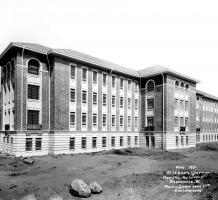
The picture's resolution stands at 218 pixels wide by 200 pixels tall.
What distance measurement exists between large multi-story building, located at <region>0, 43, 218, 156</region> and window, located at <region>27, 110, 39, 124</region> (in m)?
0.11

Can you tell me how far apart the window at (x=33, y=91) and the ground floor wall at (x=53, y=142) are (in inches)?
178

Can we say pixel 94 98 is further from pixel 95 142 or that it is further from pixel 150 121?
pixel 150 121

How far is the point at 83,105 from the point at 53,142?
6.93m

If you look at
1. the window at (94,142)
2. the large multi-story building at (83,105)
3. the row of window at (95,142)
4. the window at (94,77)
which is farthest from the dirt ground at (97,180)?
the window at (94,77)

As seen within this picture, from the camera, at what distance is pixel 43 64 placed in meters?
27.8

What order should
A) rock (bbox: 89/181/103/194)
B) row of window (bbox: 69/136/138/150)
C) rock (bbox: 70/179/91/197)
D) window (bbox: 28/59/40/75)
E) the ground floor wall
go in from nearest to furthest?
rock (bbox: 70/179/91/197) → rock (bbox: 89/181/103/194) → the ground floor wall → window (bbox: 28/59/40/75) → row of window (bbox: 69/136/138/150)

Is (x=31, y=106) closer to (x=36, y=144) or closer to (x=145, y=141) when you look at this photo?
(x=36, y=144)

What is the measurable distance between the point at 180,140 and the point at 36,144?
81.8 ft

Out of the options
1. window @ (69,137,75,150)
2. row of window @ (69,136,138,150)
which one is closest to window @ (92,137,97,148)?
row of window @ (69,136,138,150)

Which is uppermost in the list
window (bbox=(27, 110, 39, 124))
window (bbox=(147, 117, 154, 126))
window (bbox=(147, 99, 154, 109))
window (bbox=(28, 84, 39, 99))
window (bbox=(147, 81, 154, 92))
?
window (bbox=(147, 81, 154, 92))

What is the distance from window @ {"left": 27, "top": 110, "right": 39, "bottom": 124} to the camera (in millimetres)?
25891

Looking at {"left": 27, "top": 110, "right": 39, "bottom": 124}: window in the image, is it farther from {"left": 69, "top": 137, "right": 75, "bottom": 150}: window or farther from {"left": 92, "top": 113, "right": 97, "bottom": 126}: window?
{"left": 92, "top": 113, "right": 97, "bottom": 126}: window

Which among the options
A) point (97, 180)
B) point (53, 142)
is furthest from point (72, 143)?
point (97, 180)

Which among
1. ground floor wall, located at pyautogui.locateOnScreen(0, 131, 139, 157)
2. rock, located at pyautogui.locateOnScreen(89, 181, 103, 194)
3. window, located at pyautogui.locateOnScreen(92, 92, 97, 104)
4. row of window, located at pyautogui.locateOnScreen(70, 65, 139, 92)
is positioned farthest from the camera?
window, located at pyautogui.locateOnScreen(92, 92, 97, 104)
